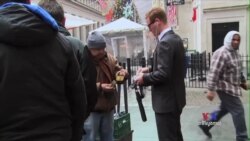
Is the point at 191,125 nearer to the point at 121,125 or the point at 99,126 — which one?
the point at 121,125

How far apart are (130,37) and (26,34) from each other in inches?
771

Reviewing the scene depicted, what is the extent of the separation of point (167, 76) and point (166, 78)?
1.0 inches

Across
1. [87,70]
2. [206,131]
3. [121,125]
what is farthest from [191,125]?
[87,70]

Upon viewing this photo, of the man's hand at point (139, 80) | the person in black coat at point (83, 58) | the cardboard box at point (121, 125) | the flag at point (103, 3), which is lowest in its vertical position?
the cardboard box at point (121, 125)

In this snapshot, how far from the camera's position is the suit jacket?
4.21m

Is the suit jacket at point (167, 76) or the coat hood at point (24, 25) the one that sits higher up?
the coat hood at point (24, 25)

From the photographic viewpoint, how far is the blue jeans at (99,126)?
4422mm

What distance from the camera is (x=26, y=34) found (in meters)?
2.18

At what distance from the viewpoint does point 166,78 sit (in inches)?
166

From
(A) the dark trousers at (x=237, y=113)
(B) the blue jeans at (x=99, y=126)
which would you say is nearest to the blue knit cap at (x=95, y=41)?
(B) the blue jeans at (x=99, y=126)

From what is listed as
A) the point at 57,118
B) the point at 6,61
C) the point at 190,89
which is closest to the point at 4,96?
the point at 6,61

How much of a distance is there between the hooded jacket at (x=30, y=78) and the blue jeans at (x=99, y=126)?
2.04 metres

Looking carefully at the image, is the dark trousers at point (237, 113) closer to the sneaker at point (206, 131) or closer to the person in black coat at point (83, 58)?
the sneaker at point (206, 131)

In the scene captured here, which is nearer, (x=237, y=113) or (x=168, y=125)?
(x=168, y=125)
